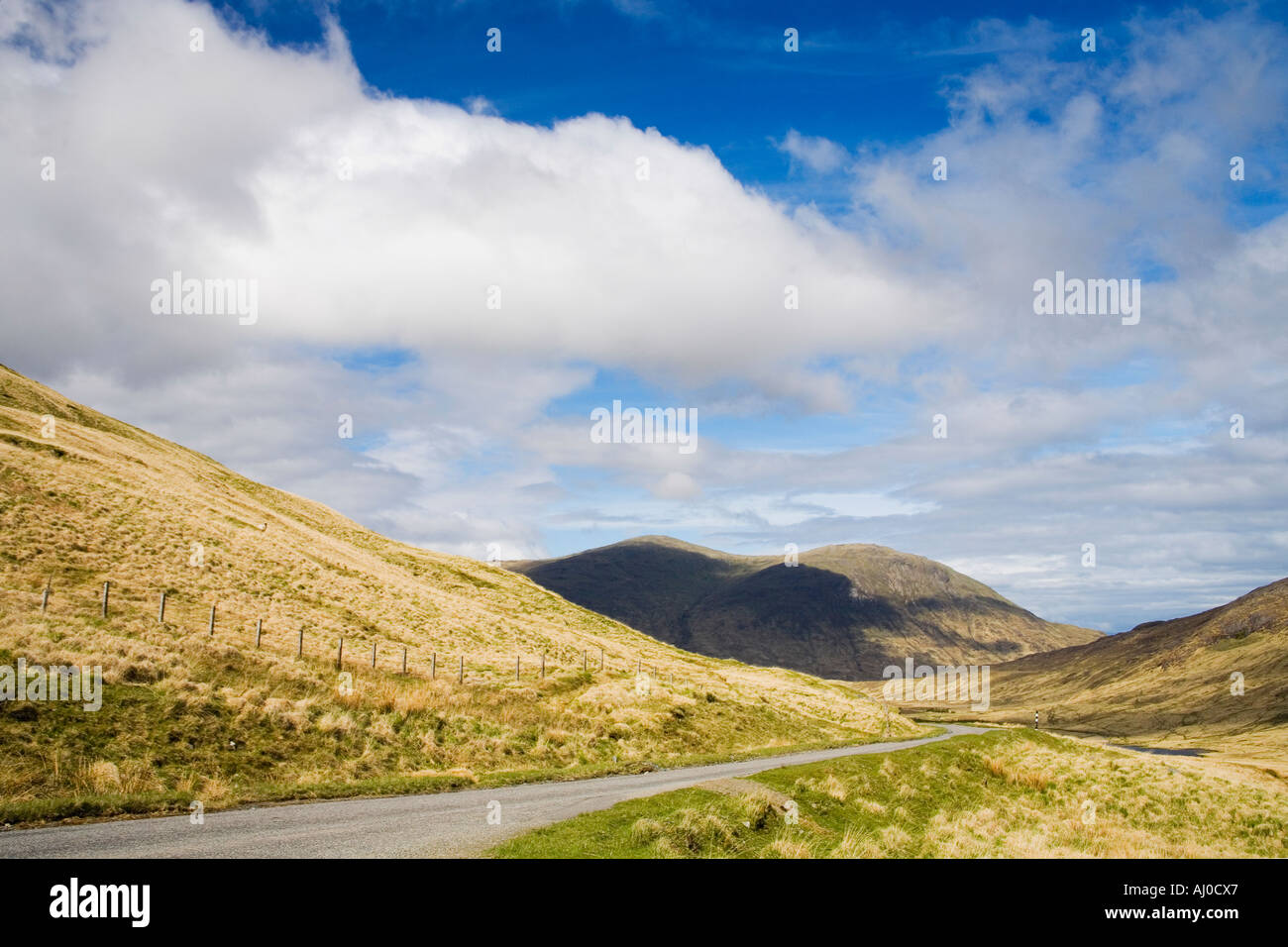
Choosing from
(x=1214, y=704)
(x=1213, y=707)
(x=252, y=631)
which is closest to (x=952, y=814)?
(x=252, y=631)

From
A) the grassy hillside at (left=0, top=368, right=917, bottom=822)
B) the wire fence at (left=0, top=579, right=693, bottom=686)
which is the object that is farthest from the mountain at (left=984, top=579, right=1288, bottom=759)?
the wire fence at (left=0, top=579, right=693, bottom=686)

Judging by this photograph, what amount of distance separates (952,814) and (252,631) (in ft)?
113

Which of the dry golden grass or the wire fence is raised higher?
the wire fence

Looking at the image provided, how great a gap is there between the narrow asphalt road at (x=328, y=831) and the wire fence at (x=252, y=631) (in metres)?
18.3

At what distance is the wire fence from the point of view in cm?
3157

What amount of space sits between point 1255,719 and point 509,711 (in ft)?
548

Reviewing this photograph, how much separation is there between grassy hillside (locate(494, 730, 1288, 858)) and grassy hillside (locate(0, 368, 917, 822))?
9545mm

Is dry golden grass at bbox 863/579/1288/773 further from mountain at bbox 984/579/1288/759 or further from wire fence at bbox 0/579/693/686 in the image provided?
wire fence at bbox 0/579/693/686

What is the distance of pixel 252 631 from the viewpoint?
38.2 m

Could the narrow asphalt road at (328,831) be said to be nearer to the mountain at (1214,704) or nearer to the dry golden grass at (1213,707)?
the dry golden grass at (1213,707)

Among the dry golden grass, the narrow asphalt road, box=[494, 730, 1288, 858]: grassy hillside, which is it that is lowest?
the dry golden grass

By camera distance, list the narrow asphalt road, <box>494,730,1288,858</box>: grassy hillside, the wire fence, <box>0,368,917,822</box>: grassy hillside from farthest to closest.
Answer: the wire fence → <box>0,368,917,822</box>: grassy hillside → <box>494,730,1288,858</box>: grassy hillside → the narrow asphalt road

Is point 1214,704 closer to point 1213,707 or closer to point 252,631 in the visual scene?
point 1213,707
